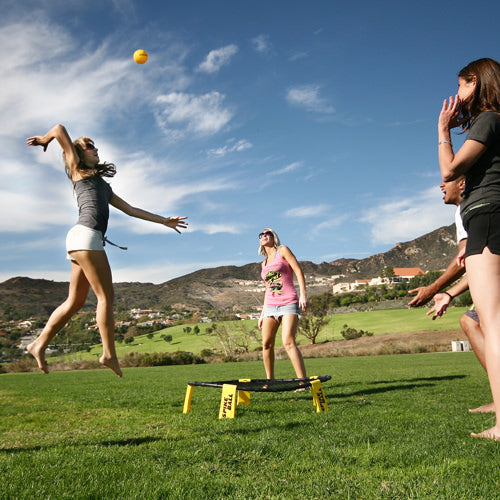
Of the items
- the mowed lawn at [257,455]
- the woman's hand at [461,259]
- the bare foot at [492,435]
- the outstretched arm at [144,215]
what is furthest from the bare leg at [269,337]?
the bare foot at [492,435]

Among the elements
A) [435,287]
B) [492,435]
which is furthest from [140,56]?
[492,435]

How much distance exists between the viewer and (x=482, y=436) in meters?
3.35

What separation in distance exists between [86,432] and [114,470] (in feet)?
6.02

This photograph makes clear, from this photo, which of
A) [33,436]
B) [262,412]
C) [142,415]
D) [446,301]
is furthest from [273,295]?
[33,436]

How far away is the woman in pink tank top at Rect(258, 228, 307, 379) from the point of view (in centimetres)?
669

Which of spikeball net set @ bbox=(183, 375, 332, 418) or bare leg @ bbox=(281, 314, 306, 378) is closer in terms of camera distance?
spikeball net set @ bbox=(183, 375, 332, 418)

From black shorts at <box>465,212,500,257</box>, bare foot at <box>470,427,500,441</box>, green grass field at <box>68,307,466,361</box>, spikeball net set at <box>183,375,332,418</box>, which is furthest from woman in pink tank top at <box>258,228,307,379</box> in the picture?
green grass field at <box>68,307,466,361</box>

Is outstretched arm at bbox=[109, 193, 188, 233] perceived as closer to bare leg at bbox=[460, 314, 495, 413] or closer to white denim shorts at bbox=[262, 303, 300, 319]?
white denim shorts at bbox=[262, 303, 300, 319]

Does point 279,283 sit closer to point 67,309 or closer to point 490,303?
point 67,309

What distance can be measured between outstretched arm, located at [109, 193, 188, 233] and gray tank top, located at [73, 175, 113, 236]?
0.88 ft

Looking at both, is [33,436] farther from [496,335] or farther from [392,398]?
[392,398]

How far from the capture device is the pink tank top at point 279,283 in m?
6.92

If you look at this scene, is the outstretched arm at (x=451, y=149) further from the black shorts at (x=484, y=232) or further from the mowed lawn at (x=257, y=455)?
the mowed lawn at (x=257, y=455)

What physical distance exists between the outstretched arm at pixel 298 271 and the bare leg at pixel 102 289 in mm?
3173
